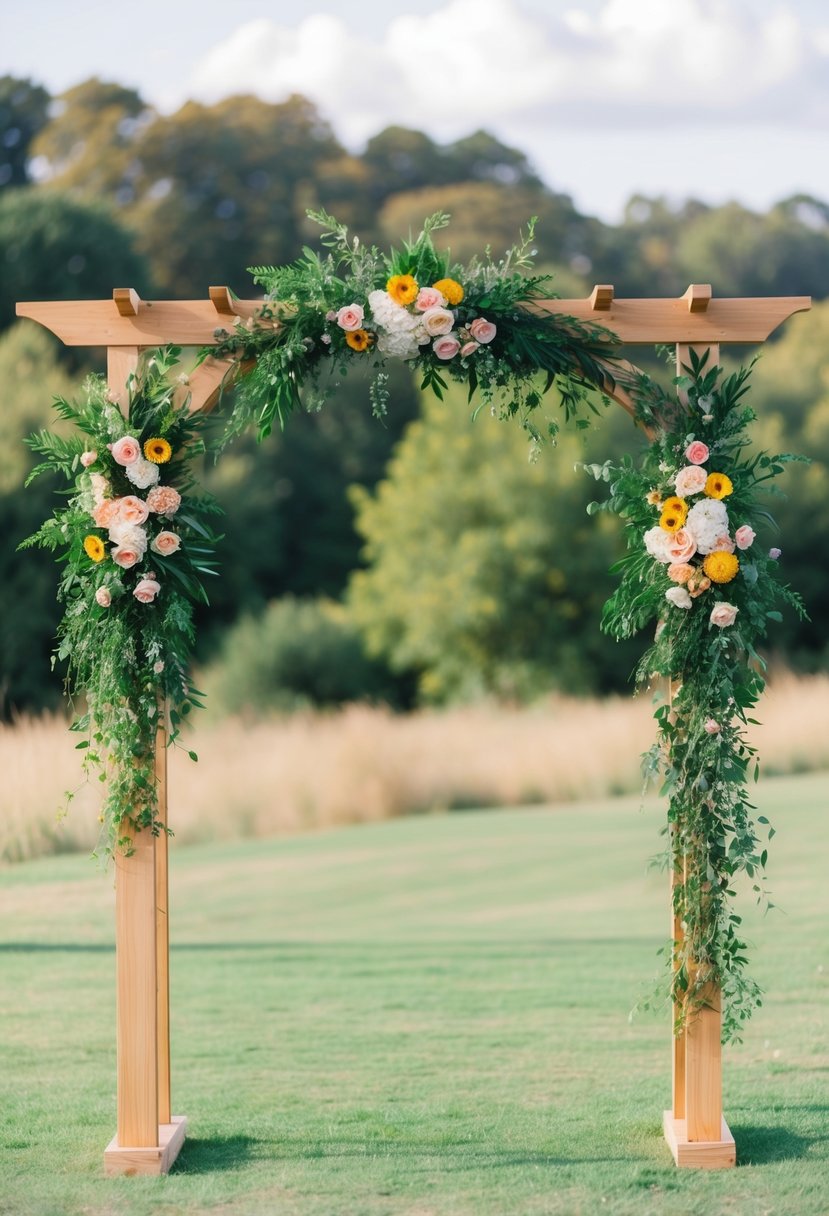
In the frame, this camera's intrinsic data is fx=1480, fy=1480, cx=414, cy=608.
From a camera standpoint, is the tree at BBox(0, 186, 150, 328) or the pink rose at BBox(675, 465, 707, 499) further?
the tree at BBox(0, 186, 150, 328)

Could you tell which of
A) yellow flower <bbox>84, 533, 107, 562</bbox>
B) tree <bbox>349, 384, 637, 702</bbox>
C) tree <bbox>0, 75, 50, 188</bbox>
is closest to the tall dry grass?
tree <bbox>349, 384, 637, 702</bbox>

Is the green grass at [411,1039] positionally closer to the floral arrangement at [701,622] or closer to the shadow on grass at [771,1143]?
the shadow on grass at [771,1143]

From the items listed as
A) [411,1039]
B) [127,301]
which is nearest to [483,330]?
[127,301]

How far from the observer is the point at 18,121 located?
92.0 feet

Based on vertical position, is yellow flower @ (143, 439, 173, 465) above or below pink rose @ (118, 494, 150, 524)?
above

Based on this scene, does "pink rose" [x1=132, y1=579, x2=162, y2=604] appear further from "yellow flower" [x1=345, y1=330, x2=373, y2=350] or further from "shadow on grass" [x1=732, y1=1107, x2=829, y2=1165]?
"shadow on grass" [x1=732, y1=1107, x2=829, y2=1165]

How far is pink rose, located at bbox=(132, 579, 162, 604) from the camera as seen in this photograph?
13.8 ft

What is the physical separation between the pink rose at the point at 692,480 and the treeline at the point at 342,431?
13.1m

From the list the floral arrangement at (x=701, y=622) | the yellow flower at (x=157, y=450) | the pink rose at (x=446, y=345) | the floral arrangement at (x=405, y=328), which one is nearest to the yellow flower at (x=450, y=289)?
the floral arrangement at (x=405, y=328)

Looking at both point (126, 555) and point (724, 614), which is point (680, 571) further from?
point (126, 555)

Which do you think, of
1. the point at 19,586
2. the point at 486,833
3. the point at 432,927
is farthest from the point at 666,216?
the point at 432,927

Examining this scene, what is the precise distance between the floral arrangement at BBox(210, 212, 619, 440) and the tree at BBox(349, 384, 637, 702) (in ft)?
49.1

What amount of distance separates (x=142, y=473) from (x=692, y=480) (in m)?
1.58

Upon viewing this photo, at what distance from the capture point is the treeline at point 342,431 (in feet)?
64.1
